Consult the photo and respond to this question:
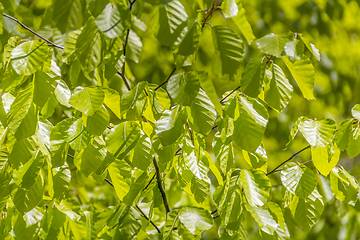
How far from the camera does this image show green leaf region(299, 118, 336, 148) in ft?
2.30

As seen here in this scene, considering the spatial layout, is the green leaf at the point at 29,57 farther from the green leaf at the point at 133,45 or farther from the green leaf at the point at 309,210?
the green leaf at the point at 309,210

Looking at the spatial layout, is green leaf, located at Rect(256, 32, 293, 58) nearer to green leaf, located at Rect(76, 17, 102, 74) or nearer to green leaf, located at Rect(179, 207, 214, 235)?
green leaf, located at Rect(76, 17, 102, 74)

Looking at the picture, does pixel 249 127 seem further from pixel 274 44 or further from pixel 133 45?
pixel 133 45

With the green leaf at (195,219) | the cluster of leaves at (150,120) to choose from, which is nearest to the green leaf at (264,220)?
the cluster of leaves at (150,120)

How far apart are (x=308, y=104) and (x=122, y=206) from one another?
1498 millimetres

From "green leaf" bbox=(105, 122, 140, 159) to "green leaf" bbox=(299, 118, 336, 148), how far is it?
0.37 m

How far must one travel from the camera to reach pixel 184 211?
77cm

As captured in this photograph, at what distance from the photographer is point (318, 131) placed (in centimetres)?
73

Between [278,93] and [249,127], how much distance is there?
0.32ft

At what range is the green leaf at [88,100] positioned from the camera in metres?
0.59

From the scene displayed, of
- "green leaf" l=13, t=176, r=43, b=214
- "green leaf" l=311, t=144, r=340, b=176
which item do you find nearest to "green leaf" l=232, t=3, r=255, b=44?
"green leaf" l=311, t=144, r=340, b=176

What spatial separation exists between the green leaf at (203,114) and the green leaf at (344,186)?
419 millimetres

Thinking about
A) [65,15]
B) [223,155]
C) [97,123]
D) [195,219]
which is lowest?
[195,219]

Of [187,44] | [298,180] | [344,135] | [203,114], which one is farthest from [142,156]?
[344,135]
